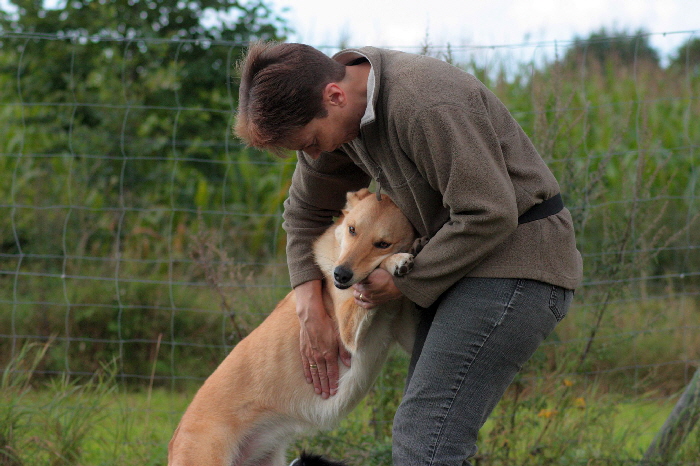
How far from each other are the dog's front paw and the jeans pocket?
418 mm

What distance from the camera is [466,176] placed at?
193 cm

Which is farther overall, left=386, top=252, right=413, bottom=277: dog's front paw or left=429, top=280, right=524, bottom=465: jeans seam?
left=386, top=252, right=413, bottom=277: dog's front paw

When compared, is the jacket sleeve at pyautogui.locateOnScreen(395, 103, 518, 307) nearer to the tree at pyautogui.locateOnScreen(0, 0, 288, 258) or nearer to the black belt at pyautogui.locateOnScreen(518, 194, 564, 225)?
the black belt at pyautogui.locateOnScreen(518, 194, 564, 225)

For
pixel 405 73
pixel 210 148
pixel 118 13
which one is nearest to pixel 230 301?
pixel 210 148

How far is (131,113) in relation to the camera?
5.36m

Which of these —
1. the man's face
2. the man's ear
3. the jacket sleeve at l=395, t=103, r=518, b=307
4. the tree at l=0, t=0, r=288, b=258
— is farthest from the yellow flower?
the tree at l=0, t=0, r=288, b=258

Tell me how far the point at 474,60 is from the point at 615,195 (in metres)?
1.67

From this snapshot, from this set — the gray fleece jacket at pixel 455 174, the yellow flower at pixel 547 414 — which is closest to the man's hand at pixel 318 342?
the gray fleece jacket at pixel 455 174

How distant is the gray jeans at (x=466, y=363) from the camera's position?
202 centimetres

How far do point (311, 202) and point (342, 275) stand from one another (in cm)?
52

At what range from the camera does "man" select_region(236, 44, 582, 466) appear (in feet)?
6.40

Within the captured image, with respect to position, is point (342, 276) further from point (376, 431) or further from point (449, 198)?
point (376, 431)

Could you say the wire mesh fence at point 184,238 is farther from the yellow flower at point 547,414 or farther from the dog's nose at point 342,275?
the dog's nose at point 342,275

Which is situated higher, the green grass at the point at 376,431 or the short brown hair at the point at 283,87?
the short brown hair at the point at 283,87
